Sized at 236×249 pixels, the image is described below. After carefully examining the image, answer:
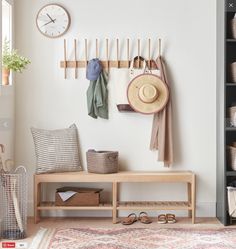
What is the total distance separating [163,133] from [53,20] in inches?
64.7

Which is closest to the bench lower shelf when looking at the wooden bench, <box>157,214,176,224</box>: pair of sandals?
the wooden bench

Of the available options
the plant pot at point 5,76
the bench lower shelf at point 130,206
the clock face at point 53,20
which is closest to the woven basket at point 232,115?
the bench lower shelf at point 130,206

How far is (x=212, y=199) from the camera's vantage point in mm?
5977

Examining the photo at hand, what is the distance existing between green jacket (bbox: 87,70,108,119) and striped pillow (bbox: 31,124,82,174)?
34cm

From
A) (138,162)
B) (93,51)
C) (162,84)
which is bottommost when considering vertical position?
(138,162)

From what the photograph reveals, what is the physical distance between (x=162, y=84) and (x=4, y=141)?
5.56 ft

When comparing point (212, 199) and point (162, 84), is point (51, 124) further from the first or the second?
point (212, 199)

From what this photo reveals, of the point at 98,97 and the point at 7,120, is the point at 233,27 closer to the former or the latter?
the point at 98,97

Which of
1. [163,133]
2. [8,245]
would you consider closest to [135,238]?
[8,245]

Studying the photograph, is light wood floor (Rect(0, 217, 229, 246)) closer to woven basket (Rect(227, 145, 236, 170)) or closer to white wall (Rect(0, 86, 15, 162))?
woven basket (Rect(227, 145, 236, 170))

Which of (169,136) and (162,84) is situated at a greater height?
(162,84)

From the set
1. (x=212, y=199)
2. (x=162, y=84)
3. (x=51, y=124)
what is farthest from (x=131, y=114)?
(x=212, y=199)

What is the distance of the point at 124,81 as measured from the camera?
5859mm

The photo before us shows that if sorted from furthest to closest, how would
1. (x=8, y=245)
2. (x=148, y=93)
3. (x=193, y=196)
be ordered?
(x=148, y=93), (x=193, y=196), (x=8, y=245)
